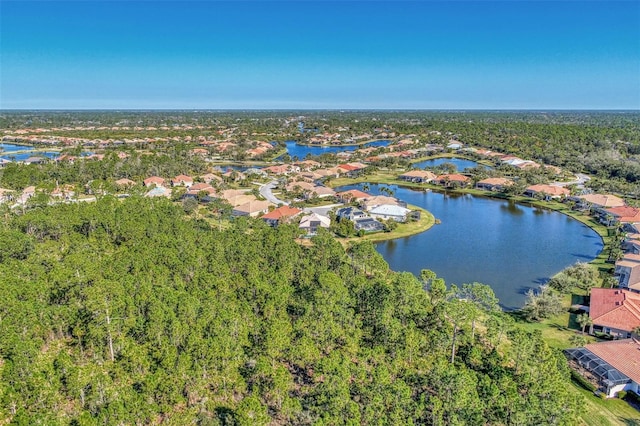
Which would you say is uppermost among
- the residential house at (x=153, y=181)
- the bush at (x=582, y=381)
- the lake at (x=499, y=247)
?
the residential house at (x=153, y=181)

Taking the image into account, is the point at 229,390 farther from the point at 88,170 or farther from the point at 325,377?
the point at 88,170

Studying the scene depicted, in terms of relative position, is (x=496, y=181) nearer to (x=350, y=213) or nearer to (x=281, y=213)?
(x=350, y=213)

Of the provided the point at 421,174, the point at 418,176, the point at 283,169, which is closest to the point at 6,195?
the point at 283,169

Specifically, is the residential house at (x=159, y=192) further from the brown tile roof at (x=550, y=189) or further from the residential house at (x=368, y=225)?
the brown tile roof at (x=550, y=189)

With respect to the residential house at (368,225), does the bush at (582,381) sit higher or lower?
lower

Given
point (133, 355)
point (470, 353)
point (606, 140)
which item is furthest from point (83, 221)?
point (606, 140)

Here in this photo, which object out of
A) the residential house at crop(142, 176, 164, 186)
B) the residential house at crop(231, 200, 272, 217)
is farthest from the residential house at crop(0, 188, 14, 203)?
the residential house at crop(231, 200, 272, 217)

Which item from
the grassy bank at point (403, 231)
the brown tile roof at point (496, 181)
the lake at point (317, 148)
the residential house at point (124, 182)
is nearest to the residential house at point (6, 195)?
the residential house at point (124, 182)
